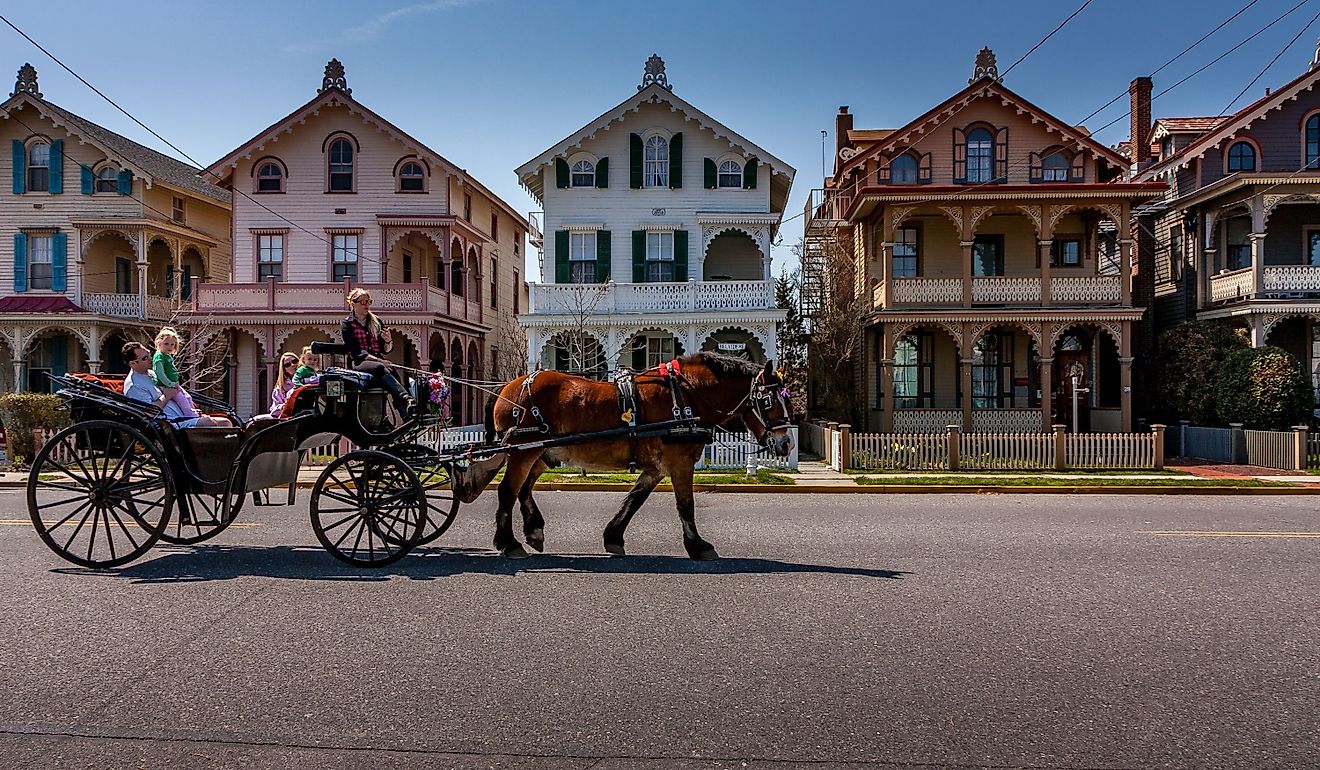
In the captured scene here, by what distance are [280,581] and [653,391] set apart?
12.7 feet

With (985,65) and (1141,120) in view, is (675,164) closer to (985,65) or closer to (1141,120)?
(985,65)

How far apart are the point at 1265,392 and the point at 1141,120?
14622 millimetres

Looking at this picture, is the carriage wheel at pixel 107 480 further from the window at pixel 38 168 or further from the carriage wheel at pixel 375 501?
the window at pixel 38 168

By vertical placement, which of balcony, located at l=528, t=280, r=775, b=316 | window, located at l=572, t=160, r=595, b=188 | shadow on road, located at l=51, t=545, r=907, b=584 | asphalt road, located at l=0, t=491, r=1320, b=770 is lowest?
asphalt road, located at l=0, t=491, r=1320, b=770

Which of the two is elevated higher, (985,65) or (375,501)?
(985,65)

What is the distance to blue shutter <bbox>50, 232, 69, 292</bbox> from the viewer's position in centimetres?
3034

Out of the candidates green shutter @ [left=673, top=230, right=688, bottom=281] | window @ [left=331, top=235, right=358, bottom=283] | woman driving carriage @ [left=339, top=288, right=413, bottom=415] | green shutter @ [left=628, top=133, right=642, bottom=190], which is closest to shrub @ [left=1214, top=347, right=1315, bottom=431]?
green shutter @ [left=673, top=230, right=688, bottom=281]

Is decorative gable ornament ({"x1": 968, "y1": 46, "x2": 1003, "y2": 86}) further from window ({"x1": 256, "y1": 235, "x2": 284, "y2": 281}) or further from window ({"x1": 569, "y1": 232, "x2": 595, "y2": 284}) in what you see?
window ({"x1": 256, "y1": 235, "x2": 284, "y2": 281})

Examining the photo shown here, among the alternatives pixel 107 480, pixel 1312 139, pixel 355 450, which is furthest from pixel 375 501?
pixel 1312 139

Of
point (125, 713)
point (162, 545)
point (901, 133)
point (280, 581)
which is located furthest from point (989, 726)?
point (901, 133)

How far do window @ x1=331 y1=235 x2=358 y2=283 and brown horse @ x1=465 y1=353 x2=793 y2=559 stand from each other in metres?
22.0

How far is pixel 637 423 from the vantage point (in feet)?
29.5

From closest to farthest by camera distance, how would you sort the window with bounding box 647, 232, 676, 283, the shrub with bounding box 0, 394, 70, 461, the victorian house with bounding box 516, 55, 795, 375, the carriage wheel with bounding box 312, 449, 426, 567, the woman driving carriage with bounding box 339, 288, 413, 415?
the carriage wheel with bounding box 312, 449, 426, 567, the woman driving carriage with bounding box 339, 288, 413, 415, the shrub with bounding box 0, 394, 70, 461, the victorian house with bounding box 516, 55, 795, 375, the window with bounding box 647, 232, 676, 283

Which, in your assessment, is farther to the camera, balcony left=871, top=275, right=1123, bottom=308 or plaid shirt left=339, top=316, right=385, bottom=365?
balcony left=871, top=275, right=1123, bottom=308
